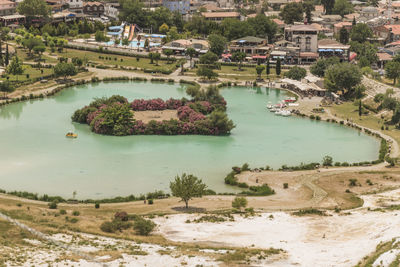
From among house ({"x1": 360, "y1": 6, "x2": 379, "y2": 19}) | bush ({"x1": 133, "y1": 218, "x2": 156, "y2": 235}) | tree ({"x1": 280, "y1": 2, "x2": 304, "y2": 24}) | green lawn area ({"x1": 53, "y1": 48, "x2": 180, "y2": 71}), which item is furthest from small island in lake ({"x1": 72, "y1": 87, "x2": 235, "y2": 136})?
house ({"x1": 360, "y1": 6, "x2": 379, "y2": 19})

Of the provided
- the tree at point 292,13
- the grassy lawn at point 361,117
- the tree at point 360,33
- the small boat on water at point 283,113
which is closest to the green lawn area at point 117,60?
the small boat on water at point 283,113

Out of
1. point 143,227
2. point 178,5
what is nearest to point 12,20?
point 178,5

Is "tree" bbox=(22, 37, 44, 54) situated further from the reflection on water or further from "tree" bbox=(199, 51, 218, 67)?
the reflection on water

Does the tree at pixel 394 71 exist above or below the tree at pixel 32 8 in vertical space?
below

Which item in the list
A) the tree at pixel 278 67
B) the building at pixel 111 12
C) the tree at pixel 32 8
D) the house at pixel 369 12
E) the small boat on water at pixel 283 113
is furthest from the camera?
the house at pixel 369 12

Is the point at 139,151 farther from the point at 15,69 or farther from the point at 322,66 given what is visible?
the point at 322,66

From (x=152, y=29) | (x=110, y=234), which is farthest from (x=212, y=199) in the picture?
(x=152, y=29)

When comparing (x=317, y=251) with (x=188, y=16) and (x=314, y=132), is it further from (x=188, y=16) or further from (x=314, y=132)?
(x=188, y=16)

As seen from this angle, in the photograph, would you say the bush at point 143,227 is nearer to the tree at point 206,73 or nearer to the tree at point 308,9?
the tree at point 206,73
